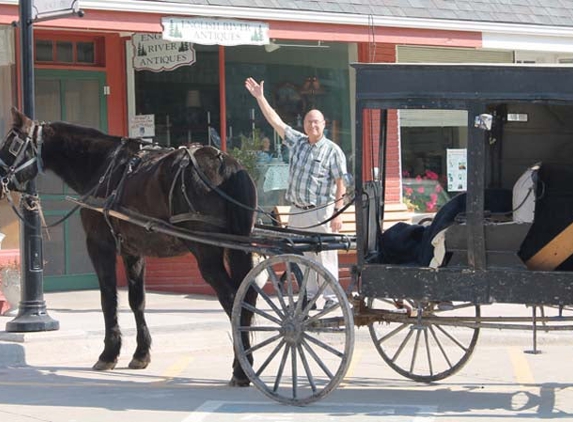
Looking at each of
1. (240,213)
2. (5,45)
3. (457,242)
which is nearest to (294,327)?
(240,213)

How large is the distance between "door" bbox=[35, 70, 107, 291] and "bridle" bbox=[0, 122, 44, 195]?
4.09 m

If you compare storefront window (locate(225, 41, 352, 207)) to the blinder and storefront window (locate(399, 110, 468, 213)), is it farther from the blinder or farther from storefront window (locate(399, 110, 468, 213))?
the blinder

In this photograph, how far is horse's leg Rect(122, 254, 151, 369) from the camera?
9469 mm

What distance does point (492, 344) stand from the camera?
1084cm

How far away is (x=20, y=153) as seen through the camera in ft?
30.2

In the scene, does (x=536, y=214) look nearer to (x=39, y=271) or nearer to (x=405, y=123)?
(x=39, y=271)

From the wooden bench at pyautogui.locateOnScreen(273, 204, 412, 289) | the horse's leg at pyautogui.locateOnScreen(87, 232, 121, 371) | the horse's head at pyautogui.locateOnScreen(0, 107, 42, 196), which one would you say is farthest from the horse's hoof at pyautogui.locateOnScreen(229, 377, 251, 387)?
the wooden bench at pyautogui.locateOnScreen(273, 204, 412, 289)

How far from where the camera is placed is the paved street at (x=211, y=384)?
7.61 m

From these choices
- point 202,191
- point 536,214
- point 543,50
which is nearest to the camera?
point 536,214

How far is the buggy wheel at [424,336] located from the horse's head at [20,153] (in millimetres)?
3020

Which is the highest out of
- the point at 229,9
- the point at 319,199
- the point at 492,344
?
the point at 229,9

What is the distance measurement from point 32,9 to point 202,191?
321 centimetres

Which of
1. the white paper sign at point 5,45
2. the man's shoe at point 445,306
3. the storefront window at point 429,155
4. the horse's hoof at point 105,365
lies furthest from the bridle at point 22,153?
the storefront window at point 429,155

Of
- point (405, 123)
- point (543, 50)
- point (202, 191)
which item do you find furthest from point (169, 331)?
point (543, 50)
